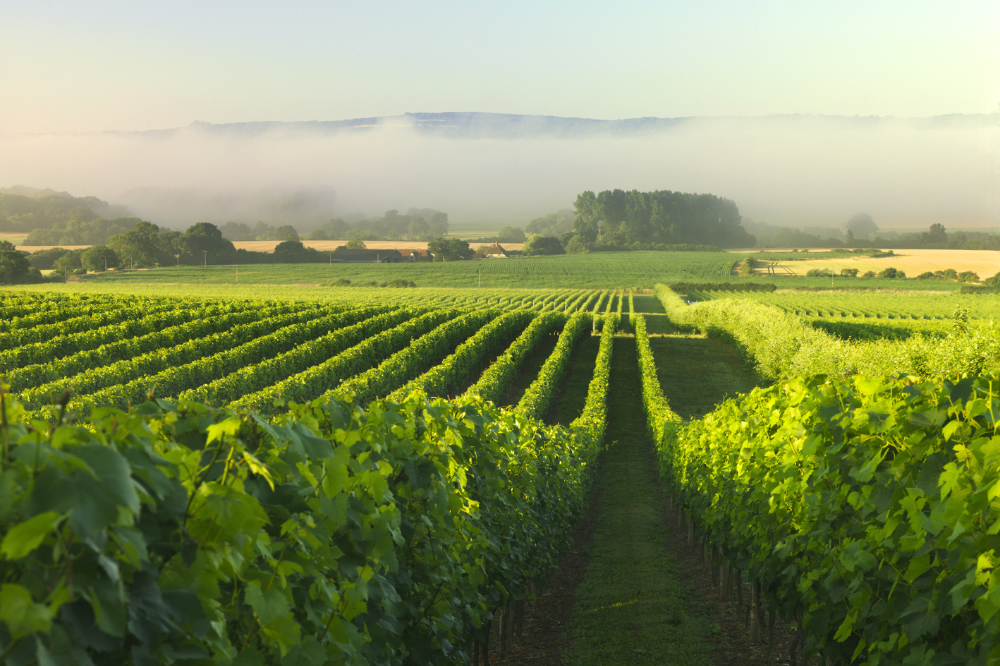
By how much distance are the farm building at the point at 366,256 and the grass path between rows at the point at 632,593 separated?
139109mm

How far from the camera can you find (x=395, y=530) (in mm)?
3211

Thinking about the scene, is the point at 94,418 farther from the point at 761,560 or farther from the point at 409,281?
the point at 409,281

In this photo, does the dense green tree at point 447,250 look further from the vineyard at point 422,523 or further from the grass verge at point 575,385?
the vineyard at point 422,523

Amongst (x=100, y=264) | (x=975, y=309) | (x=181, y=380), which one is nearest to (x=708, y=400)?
(x=181, y=380)

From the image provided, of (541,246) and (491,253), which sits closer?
(491,253)

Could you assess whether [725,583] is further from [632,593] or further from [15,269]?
[15,269]

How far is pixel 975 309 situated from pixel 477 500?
74.7 metres

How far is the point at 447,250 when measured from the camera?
520ft

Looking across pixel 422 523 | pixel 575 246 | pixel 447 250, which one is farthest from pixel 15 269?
pixel 575 246

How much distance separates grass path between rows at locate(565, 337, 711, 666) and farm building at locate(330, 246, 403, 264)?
139 meters

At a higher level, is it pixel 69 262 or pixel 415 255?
pixel 415 255

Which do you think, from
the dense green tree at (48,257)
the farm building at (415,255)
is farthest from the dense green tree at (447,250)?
the dense green tree at (48,257)

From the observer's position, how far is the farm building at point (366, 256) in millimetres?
151500

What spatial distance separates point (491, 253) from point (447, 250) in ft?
56.7
